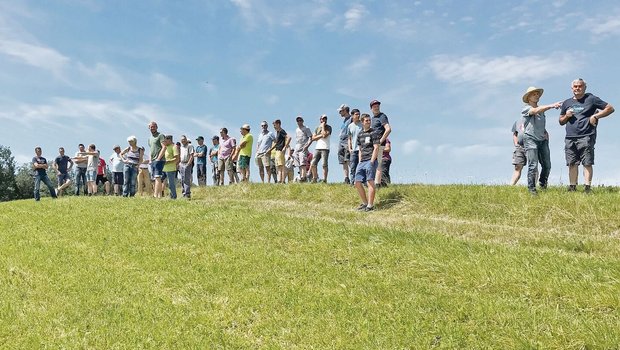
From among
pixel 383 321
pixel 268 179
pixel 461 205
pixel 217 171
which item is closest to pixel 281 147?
pixel 268 179

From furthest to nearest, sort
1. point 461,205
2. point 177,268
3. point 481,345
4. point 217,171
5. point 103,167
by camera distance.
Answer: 1. point 103,167
2. point 217,171
3. point 461,205
4. point 177,268
5. point 481,345

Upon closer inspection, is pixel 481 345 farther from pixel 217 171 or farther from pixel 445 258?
pixel 217 171

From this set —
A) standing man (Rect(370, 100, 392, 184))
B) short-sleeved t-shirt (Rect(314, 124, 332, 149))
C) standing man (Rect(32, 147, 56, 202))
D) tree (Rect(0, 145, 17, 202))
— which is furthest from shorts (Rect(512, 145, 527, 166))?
tree (Rect(0, 145, 17, 202))

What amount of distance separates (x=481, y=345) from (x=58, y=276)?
629 cm

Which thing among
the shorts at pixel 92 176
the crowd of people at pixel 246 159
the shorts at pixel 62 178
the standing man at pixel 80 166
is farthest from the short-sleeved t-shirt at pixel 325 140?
the shorts at pixel 62 178

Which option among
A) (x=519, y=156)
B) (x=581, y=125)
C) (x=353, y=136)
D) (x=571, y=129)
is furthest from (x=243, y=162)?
(x=581, y=125)

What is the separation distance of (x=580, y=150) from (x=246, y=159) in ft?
39.0

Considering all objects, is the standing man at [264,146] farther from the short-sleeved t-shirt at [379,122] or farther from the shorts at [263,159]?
the short-sleeved t-shirt at [379,122]

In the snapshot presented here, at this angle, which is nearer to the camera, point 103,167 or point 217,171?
point 217,171

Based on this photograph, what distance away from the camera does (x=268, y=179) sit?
20.8 m

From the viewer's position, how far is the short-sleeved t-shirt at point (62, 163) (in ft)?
80.3

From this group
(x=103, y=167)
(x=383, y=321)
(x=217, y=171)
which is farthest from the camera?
(x=103, y=167)

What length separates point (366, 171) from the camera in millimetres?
13219

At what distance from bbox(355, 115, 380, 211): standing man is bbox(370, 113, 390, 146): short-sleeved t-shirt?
28cm
